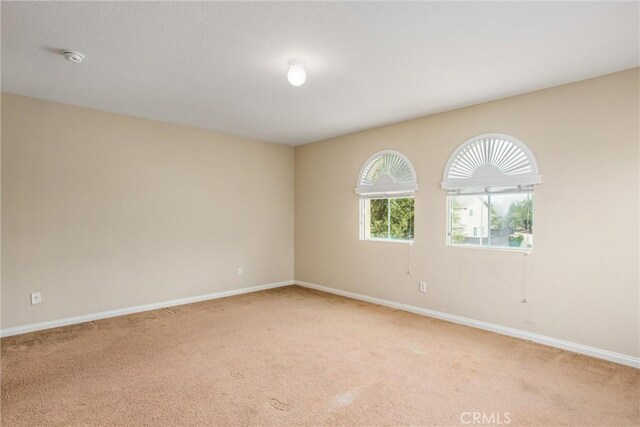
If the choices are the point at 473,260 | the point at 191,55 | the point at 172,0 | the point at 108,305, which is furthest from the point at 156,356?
the point at 473,260

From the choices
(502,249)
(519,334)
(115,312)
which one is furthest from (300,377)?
(115,312)

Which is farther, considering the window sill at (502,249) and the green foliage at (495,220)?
the green foliage at (495,220)

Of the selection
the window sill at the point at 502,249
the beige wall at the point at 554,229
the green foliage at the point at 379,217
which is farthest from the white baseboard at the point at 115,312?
the window sill at the point at 502,249

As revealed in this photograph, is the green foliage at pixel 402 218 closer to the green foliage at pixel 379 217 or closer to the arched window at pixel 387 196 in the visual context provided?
the arched window at pixel 387 196

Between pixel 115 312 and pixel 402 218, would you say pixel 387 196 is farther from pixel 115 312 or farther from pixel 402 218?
pixel 115 312

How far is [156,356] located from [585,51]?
4259 millimetres

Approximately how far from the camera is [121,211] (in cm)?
418

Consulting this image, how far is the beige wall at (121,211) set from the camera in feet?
11.6

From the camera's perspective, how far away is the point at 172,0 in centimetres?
195

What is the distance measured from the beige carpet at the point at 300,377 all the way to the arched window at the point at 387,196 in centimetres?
133

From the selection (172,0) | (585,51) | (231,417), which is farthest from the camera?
(585,51)

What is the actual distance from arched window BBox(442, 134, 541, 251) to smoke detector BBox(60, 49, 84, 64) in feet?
12.2

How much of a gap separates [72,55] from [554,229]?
4.42 metres

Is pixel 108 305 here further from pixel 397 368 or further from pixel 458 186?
pixel 458 186
